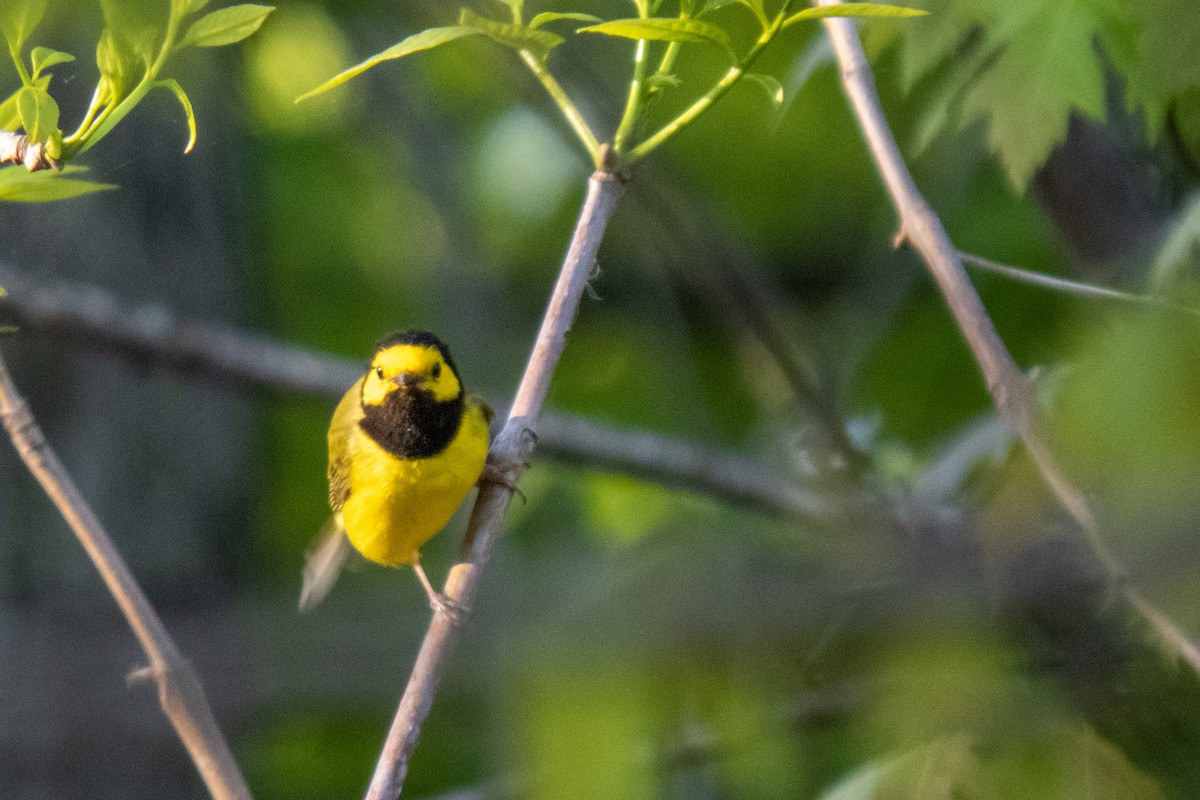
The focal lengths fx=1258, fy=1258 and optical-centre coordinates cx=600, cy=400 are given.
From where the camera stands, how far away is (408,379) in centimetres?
185

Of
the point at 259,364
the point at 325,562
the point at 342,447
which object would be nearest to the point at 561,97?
the point at 342,447

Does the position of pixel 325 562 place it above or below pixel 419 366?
below

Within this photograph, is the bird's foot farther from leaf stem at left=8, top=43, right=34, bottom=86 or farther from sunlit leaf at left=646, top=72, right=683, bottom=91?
leaf stem at left=8, top=43, right=34, bottom=86

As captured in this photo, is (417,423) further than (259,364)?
No

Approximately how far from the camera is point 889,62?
6.91ft

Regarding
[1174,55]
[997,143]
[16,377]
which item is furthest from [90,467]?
[1174,55]

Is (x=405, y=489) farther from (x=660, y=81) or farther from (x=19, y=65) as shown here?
(x=19, y=65)

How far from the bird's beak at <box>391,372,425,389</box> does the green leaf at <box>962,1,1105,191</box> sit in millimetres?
846

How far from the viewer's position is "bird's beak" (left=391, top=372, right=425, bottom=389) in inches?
72.7

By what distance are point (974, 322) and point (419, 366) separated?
3.02 ft

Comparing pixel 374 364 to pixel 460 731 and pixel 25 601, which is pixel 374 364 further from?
pixel 460 731

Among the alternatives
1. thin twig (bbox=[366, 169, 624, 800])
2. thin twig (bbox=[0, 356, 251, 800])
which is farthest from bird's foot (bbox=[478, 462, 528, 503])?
thin twig (bbox=[0, 356, 251, 800])

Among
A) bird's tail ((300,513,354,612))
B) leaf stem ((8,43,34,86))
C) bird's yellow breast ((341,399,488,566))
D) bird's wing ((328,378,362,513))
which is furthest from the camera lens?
bird's tail ((300,513,354,612))

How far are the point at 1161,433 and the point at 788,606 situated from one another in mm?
682
